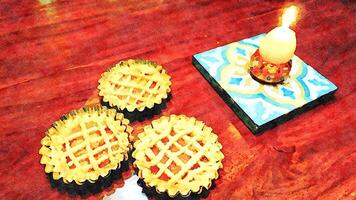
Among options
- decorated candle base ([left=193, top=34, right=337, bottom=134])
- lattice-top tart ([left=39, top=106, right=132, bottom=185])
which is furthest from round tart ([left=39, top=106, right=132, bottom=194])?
decorated candle base ([left=193, top=34, right=337, bottom=134])

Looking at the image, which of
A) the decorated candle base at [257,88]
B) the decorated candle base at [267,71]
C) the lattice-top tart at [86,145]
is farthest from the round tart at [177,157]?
the decorated candle base at [267,71]

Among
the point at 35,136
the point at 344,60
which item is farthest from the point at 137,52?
the point at 344,60

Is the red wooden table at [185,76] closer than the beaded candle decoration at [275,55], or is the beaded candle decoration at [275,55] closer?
the red wooden table at [185,76]

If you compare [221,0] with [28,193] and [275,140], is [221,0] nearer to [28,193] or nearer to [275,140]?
[275,140]

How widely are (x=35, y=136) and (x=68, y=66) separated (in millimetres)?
354

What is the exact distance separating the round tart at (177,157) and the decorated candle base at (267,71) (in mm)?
321

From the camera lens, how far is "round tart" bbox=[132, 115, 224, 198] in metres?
0.90

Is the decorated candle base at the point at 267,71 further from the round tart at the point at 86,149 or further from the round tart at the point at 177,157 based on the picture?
the round tart at the point at 86,149

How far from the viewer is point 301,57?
1401 millimetres

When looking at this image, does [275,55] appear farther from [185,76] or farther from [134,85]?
[134,85]

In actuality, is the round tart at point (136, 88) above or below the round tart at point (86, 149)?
above

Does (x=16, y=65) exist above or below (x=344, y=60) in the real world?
above

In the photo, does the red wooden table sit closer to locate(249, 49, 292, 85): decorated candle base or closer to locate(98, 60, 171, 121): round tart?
locate(98, 60, 171, 121): round tart

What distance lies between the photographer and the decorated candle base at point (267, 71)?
3.83ft
